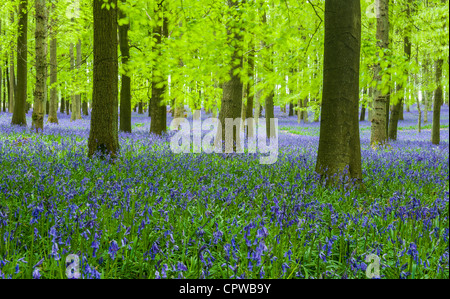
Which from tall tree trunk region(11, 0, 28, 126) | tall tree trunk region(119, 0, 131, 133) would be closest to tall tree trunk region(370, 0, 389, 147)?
tall tree trunk region(119, 0, 131, 133)

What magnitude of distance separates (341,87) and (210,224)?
131 inches

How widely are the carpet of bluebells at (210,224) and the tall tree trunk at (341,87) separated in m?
0.52

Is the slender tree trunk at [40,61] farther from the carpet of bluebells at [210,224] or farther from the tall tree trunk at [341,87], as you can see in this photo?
the tall tree trunk at [341,87]

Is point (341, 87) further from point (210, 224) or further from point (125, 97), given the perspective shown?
point (125, 97)

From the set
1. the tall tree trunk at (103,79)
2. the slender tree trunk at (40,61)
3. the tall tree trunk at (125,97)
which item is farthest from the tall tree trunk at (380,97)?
the slender tree trunk at (40,61)

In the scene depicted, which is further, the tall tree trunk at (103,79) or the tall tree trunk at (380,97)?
the tall tree trunk at (380,97)

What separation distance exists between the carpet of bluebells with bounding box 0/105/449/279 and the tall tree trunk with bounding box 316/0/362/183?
1.69ft

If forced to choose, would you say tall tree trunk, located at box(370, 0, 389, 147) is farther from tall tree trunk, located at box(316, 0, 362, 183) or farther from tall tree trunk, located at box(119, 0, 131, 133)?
tall tree trunk, located at box(119, 0, 131, 133)

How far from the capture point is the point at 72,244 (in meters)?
2.82

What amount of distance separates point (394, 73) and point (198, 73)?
4539mm

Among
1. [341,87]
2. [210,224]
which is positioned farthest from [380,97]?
[210,224]

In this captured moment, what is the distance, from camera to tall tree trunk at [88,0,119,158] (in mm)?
7086

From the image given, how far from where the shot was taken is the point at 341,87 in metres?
5.38

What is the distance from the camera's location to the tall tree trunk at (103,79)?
7.09 metres
